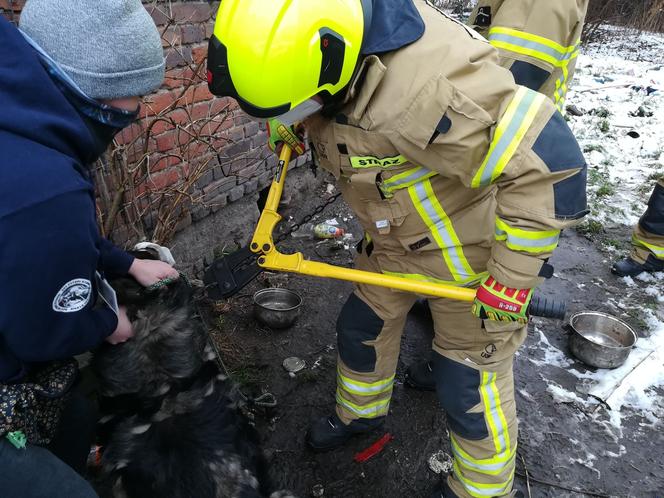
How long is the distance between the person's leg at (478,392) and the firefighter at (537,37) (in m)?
1.39

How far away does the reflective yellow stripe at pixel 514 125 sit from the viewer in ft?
4.77

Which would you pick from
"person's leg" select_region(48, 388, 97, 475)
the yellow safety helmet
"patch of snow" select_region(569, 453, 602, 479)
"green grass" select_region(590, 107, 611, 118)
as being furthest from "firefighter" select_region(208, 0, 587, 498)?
"green grass" select_region(590, 107, 611, 118)

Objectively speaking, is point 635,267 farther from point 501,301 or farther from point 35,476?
point 35,476

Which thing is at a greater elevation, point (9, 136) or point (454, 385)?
point (9, 136)

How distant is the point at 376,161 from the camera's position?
5.58ft

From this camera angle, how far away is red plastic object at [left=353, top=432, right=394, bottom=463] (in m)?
2.50

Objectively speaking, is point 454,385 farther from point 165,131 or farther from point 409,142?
point 165,131

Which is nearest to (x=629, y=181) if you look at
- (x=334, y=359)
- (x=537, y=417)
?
(x=537, y=417)

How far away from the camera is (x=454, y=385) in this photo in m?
1.98

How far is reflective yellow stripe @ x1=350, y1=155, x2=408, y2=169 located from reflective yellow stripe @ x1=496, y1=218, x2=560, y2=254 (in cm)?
42

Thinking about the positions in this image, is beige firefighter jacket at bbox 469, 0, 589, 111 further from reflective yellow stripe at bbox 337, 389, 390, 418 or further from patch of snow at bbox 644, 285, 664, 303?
patch of snow at bbox 644, 285, 664, 303

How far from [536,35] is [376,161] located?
138 cm

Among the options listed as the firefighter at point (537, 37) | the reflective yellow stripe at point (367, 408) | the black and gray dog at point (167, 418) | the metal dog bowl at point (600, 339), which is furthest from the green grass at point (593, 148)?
the black and gray dog at point (167, 418)

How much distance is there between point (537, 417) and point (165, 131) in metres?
2.85
